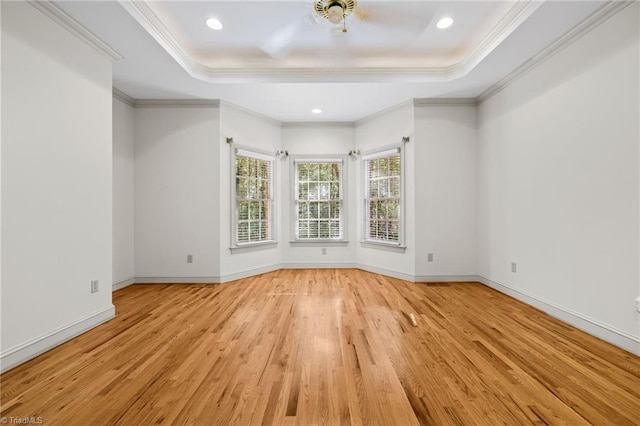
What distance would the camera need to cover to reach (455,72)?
350 centimetres

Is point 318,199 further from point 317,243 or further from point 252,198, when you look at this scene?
point 252,198

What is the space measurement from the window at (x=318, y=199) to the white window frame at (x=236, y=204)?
17.0 inches

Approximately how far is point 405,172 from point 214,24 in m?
3.25

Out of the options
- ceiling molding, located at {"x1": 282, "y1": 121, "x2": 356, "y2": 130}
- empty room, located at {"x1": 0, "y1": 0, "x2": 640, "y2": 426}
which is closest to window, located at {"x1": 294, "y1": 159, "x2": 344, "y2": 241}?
Result: empty room, located at {"x1": 0, "y1": 0, "x2": 640, "y2": 426}

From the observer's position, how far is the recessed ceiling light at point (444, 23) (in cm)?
274

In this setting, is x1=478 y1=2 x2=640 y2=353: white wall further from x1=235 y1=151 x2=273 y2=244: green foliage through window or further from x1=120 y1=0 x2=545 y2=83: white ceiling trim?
x1=235 y1=151 x2=273 y2=244: green foliage through window

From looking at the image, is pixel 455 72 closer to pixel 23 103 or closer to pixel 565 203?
pixel 565 203

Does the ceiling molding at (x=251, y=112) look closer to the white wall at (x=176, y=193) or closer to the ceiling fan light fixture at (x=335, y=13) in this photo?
the white wall at (x=176, y=193)

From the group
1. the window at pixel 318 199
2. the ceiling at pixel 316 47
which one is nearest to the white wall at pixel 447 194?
the ceiling at pixel 316 47

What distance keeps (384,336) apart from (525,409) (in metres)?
1.05

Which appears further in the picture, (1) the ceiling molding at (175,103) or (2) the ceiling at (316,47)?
(1) the ceiling molding at (175,103)

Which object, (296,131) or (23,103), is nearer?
(23,103)

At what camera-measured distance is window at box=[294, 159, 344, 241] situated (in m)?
5.15

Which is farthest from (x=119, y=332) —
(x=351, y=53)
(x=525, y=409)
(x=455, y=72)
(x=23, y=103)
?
(x=455, y=72)
